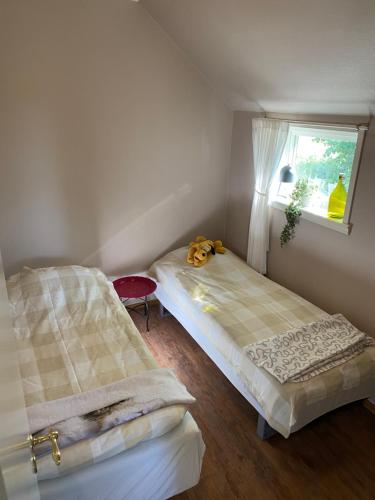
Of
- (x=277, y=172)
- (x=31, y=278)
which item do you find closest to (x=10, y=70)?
(x=31, y=278)

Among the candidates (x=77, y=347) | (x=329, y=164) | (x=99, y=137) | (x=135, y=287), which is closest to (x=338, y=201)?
(x=329, y=164)

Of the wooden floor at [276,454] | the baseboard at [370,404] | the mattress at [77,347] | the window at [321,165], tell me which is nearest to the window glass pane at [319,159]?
the window at [321,165]

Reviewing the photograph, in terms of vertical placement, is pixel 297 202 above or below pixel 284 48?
below

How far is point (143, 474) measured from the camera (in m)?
1.51

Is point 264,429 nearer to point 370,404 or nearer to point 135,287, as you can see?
point 370,404

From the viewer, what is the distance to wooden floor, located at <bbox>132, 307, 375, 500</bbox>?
1.84m

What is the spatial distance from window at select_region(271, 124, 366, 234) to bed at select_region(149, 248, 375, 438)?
0.62 metres

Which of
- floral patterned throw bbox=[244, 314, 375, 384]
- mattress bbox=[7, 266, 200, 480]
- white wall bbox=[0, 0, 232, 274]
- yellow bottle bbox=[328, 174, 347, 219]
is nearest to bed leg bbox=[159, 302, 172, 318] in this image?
white wall bbox=[0, 0, 232, 274]

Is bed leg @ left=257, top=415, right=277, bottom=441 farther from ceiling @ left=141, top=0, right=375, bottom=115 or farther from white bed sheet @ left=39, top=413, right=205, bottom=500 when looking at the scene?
ceiling @ left=141, top=0, right=375, bottom=115

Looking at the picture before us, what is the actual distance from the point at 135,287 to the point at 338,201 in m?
1.65

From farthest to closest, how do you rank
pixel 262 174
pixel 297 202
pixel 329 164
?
pixel 262 174, pixel 297 202, pixel 329 164

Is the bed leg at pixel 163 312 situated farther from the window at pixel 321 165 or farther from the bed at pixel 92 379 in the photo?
the window at pixel 321 165

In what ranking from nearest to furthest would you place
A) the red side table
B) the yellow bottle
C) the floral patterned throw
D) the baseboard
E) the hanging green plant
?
the floral patterned throw
the baseboard
the yellow bottle
the hanging green plant
the red side table

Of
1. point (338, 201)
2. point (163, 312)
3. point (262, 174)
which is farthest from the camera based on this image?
point (163, 312)
